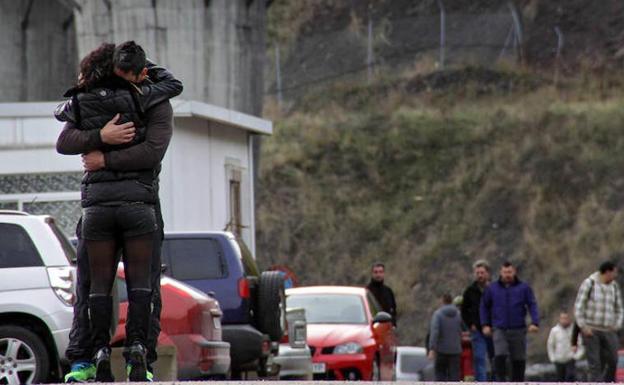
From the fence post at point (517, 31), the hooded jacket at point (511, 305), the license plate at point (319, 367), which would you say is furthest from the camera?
the fence post at point (517, 31)

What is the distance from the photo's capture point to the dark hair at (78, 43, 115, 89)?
1112 centimetres

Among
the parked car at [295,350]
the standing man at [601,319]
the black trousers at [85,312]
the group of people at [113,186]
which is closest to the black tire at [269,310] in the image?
the parked car at [295,350]

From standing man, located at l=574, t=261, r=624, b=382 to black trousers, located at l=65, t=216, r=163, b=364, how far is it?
11.5m

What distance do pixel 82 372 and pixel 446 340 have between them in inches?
616

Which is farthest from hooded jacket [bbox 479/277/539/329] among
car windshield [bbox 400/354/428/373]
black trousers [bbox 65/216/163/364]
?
car windshield [bbox 400/354/428/373]

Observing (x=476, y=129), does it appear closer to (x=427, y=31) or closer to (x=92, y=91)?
(x=427, y=31)

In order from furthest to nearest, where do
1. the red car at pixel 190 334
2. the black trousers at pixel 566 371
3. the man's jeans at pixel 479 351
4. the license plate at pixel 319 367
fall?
the black trousers at pixel 566 371, the man's jeans at pixel 479 351, the license plate at pixel 319 367, the red car at pixel 190 334

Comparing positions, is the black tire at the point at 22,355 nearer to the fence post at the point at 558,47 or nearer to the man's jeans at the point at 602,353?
the man's jeans at the point at 602,353

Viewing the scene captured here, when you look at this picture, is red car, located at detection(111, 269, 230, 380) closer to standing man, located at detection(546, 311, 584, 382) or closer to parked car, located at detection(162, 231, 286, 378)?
parked car, located at detection(162, 231, 286, 378)

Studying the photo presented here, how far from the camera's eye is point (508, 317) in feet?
78.4

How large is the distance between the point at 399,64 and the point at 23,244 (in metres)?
48.4

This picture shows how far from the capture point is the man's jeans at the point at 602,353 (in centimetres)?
2245

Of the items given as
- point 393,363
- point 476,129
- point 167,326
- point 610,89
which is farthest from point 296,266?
point 167,326

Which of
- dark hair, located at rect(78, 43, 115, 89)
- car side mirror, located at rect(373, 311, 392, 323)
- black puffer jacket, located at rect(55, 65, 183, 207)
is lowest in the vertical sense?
car side mirror, located at rect(373, 311, 392, 323)
